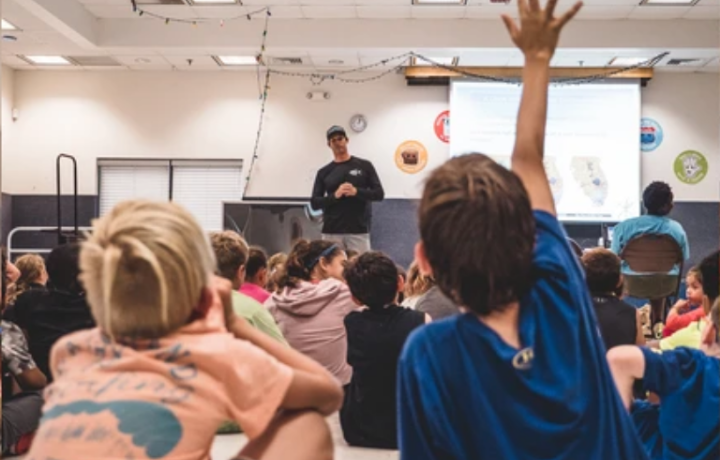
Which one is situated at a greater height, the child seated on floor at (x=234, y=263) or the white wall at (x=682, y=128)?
the white wall at (x=682, y=128)

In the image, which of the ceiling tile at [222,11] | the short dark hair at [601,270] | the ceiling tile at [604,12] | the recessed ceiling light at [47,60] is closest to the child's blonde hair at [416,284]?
the short dark hair at [601,270]

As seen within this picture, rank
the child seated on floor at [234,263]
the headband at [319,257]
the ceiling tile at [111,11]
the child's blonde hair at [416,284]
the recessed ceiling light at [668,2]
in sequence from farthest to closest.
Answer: the ceiling tile at [111,11], the recessed ceiling light at [668,2], the headband at [319,257], the child's blonde hair at [416,284], the child seated on floor at [234,263]

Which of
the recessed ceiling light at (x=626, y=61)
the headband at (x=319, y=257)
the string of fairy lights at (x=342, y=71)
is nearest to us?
the headband at (x=319, y=257)

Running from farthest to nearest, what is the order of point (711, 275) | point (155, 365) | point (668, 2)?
point (668, 2) < point (711, 275) < point (155, 365)

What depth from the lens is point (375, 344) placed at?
2.83 metres

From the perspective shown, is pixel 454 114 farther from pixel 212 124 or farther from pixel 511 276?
pixel 511 276

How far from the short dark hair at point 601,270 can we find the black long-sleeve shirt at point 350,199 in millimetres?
2905

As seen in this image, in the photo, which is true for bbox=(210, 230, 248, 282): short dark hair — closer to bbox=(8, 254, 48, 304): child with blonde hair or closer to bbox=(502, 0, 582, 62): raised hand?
bbox=(8, 254, 48, 304): child with blonde hair

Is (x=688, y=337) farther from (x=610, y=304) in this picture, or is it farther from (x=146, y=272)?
(x=146, y=272)

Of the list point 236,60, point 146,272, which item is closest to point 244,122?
point 236,60

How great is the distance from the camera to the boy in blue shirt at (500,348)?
3.41 feet

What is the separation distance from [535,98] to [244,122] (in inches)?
315

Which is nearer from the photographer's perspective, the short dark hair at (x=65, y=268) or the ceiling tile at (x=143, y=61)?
the short dark hair at (x=65, y=268)

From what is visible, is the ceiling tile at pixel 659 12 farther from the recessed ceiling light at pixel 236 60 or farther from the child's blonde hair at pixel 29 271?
the child's blonde hair at pixel 29 271
